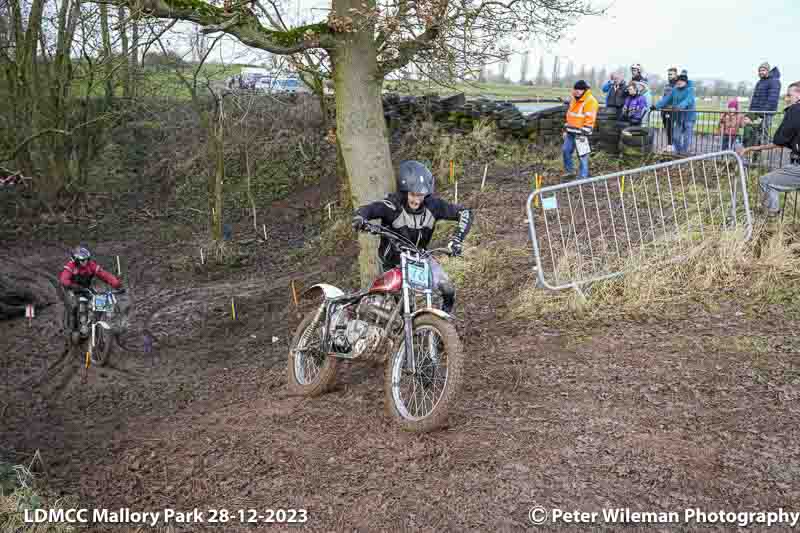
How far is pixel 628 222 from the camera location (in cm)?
997

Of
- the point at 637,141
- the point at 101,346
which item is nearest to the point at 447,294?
the point at 101,346

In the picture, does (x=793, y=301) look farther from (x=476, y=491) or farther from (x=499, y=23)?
(x=499, y=23)

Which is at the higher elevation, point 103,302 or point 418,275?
point 418,275

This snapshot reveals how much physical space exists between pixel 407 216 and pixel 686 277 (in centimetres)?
332

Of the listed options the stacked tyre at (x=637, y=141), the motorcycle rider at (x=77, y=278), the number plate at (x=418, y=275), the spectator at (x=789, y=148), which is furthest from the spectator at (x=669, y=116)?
the motorcycle rider at (x=77, y=278)

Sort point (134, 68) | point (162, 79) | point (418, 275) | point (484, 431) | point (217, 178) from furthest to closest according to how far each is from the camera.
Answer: point (162, 79)
point (217, 178)
point (134, 68)
point (418, 275)
point (484, 431)

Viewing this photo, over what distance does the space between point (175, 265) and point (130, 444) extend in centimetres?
1043

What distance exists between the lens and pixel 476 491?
455 centimetres

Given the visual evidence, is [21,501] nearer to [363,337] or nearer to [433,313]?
[363,337]

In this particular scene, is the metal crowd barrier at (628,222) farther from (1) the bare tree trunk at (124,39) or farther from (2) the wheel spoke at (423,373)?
(1) the bare tree trunk at (124,39)

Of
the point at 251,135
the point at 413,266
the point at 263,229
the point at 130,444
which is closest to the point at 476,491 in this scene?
the point at 413,266

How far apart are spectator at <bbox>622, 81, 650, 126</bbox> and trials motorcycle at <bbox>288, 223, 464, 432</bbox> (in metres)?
9.57

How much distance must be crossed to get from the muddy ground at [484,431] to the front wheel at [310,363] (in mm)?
171

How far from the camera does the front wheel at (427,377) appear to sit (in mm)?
5168
